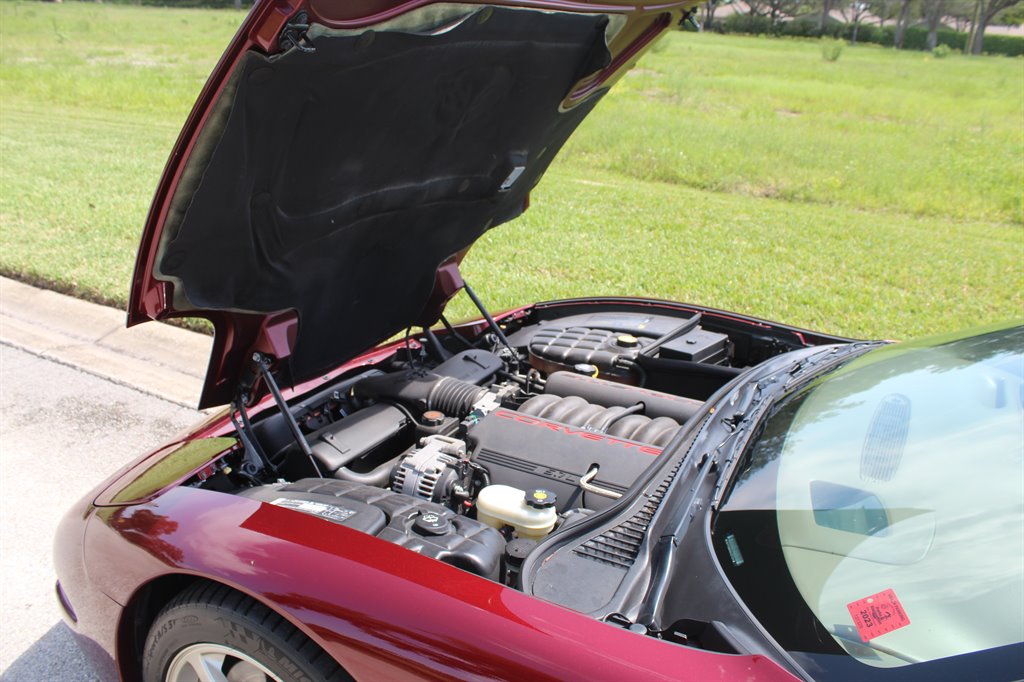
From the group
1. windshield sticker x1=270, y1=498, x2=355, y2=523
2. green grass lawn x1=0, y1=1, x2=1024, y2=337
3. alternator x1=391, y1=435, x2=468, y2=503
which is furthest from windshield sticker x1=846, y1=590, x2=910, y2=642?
green grass lawn x1=0, y1=1, x2=1024, y2=337

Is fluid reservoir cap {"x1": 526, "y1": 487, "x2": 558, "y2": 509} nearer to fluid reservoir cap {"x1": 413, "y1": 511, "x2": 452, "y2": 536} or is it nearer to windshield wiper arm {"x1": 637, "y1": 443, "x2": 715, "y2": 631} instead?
fluid reservoir cap {"x1": 413, "y1": 511, "x2": 452, "y2": 536}

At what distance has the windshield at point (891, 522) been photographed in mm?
1495

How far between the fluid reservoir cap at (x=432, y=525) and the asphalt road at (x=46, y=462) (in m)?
1.51

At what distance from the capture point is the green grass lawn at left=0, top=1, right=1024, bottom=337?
22.1 ft

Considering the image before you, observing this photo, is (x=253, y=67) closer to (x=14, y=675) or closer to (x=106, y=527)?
(x=106, y=527)

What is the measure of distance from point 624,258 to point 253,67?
19.5ft

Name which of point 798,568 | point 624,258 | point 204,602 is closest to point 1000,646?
point 798,568

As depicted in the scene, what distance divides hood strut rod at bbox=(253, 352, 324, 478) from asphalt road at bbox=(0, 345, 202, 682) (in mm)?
1089

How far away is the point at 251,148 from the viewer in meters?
2.06

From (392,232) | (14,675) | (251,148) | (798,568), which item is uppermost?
(251,148)

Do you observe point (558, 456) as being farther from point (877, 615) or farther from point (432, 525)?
point (877, 615)

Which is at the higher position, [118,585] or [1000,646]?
[1000,646]

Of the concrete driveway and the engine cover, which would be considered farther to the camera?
the concrete driveway

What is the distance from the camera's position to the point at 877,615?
1548mm
